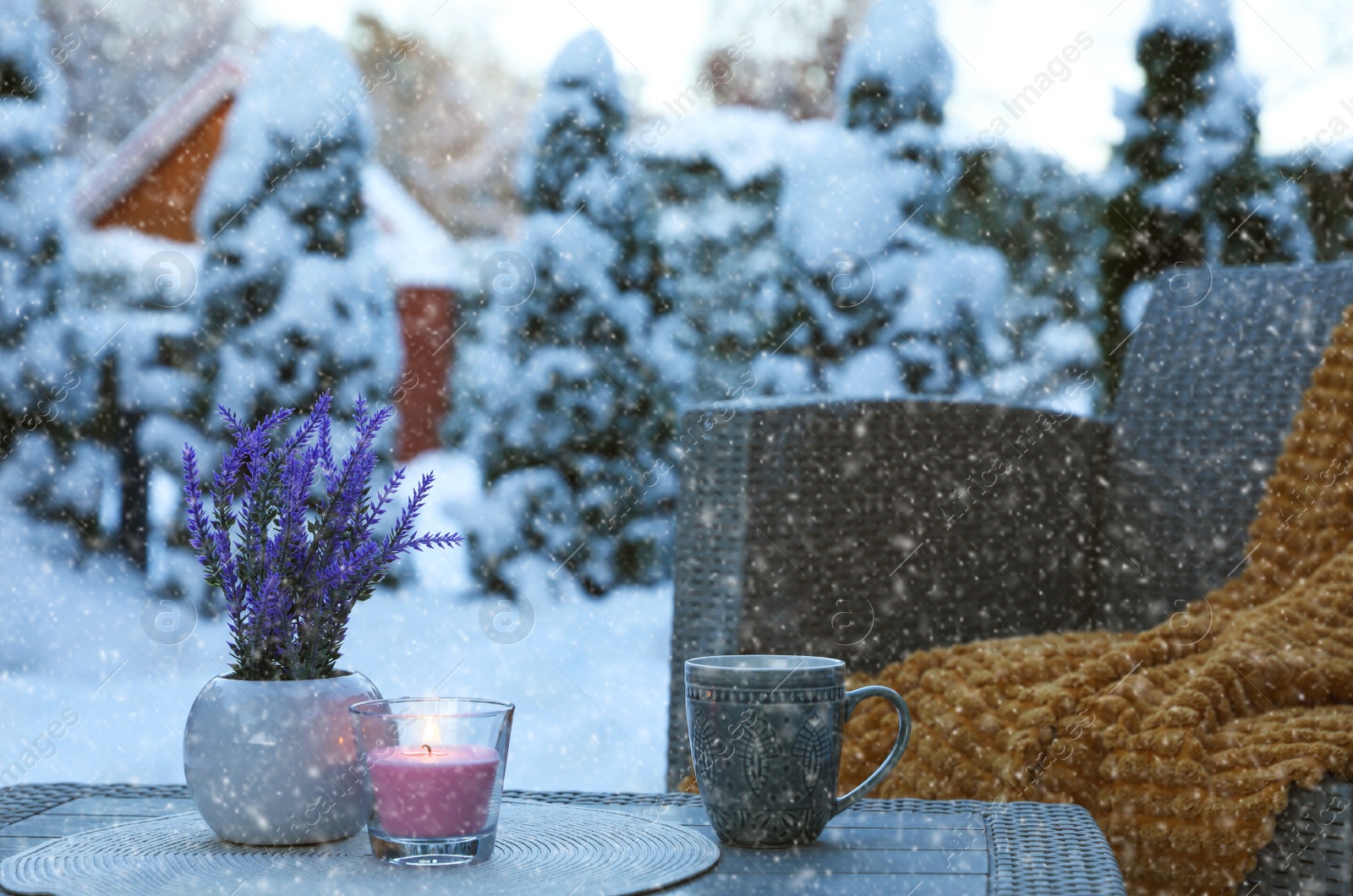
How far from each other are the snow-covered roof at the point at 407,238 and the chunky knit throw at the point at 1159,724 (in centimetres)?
217

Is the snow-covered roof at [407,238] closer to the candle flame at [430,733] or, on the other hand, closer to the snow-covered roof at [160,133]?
the snow-covered roof at [160,133]

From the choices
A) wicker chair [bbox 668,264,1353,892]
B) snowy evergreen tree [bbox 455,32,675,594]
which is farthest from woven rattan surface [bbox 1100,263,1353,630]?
→ snowy evergreen tree [bbox 455,32,675,594]

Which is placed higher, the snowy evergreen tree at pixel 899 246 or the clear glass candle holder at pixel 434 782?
the snowy evergreen tree at pixel 899 246

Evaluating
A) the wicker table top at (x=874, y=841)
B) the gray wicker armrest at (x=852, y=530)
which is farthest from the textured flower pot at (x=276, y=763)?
the gray wicker armrest at (x=852, y=530)

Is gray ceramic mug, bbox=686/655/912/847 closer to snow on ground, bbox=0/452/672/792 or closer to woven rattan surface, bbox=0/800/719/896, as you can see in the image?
woven rattan surface, bbox=0/800/719/896

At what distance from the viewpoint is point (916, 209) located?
10.3 ft

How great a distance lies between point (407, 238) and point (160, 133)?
2.08 ft

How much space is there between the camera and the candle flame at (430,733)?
1.72 feet

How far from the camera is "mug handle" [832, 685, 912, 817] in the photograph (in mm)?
617

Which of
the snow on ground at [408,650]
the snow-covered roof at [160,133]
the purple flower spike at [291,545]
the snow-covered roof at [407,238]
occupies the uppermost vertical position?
the snow-covered roof at [160,133]

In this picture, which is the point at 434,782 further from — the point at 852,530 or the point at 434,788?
the point at 852,530

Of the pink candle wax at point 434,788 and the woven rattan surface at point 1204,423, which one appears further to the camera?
the woven rattan surface at point 1204,423

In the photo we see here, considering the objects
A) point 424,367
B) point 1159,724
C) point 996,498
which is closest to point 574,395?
point 424,367

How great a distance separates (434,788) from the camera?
0.51 metres
